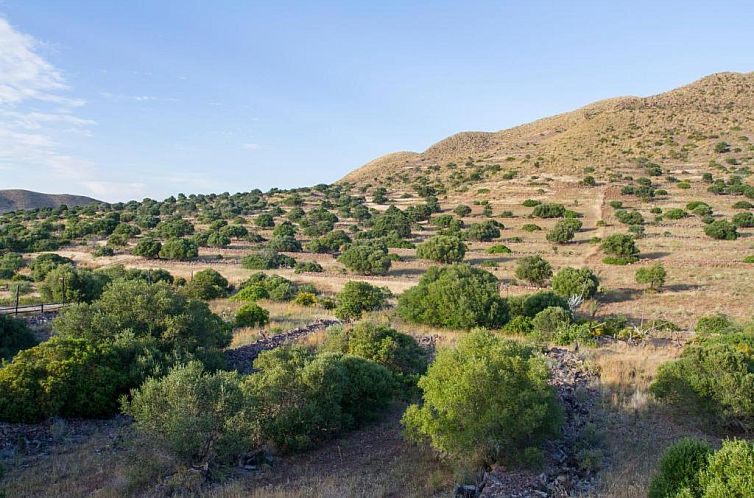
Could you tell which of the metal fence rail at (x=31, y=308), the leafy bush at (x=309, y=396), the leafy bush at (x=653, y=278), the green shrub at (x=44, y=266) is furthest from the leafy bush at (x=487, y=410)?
the green shrub at (x=44, y=266)

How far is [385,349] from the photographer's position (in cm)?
1227

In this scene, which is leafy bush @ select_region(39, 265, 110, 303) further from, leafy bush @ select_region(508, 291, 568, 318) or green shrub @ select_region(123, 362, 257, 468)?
leafy bush @ select_region(508, 291, 568, 318)

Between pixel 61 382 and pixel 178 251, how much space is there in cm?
2754

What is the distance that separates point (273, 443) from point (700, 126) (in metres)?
80.6

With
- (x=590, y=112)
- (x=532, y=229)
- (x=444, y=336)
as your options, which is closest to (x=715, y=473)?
(x=444, y=336)

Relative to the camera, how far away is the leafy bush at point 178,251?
36.4 m

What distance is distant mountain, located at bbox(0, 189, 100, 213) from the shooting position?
11605cm

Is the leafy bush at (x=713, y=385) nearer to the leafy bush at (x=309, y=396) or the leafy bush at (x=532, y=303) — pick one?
the leafy bush at (x=309, y=396)

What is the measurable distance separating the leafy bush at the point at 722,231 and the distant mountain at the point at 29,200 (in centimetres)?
12256

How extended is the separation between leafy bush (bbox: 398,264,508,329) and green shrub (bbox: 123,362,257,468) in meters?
10.3

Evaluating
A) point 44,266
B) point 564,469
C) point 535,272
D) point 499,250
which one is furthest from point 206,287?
point 564,469

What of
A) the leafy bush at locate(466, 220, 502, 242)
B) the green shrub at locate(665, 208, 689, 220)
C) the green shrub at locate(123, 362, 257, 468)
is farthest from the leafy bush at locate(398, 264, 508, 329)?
the green shrub at locate(665, 208, 689, 220)

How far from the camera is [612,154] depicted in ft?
224

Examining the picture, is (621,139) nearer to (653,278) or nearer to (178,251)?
(653,278)
